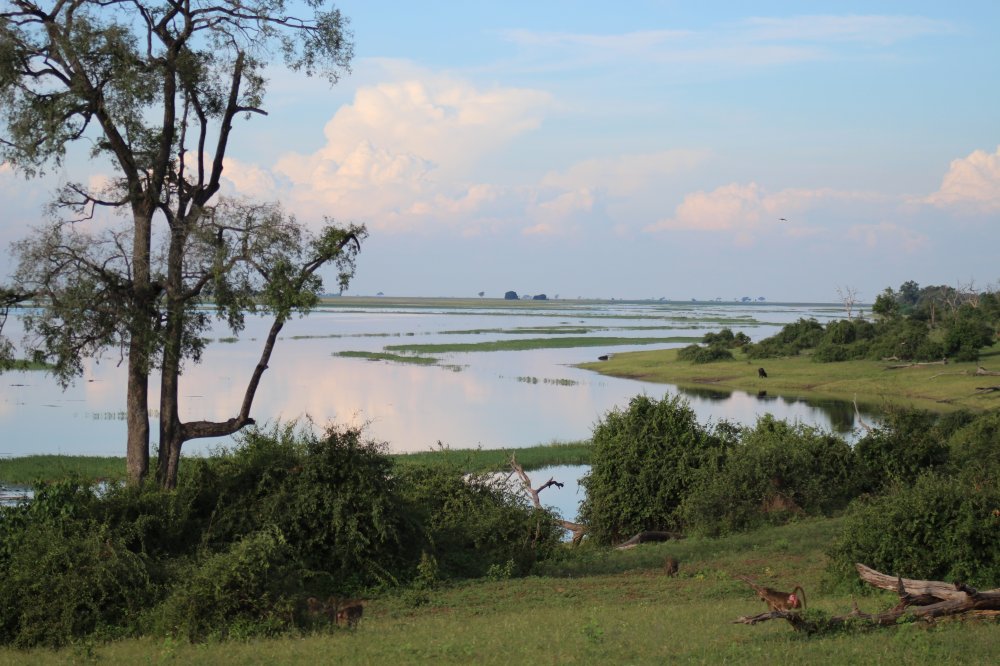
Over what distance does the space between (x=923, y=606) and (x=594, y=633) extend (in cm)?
357

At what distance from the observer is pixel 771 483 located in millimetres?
22828

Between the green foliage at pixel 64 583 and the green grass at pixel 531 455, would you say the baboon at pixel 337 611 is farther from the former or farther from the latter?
the green grass at pixel 531 455

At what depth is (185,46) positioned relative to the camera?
693 inches

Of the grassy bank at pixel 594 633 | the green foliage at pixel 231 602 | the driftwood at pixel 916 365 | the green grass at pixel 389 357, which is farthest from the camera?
the green grass at pixel 389 357

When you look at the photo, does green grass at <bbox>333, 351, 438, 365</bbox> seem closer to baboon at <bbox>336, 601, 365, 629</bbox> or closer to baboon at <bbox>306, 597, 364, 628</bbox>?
baboon at <bbox>306, 597, 364, 628</bbox>

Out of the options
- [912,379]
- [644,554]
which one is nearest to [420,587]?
[644,554]

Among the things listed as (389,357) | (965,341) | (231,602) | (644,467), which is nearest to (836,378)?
(965,341)

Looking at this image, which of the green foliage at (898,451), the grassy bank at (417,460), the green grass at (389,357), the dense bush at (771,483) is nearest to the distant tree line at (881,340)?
the green grass at (389,357)

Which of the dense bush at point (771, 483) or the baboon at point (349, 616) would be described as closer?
the baboon at point (349, 616)

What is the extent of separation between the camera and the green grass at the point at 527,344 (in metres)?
85.2

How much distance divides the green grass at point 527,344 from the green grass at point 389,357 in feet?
12.7

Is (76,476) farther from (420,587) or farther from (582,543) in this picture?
(582,543)

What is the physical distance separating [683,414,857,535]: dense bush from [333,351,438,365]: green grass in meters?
49.9

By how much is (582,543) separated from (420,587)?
933 centimetres
